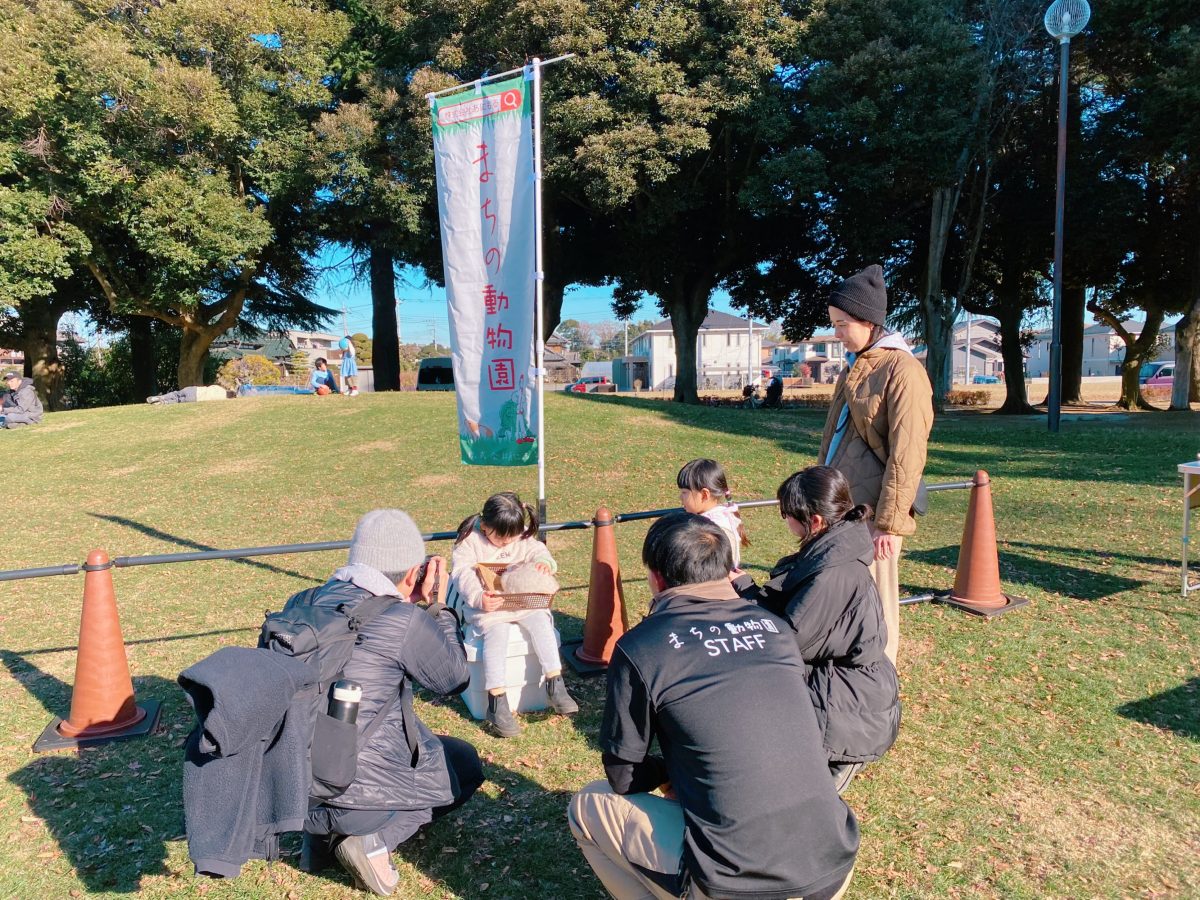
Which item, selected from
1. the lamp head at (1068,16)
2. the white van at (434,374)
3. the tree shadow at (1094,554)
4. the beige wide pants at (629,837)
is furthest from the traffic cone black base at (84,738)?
the white van at (434,374)

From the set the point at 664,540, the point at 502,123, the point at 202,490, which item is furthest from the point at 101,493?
the point at 664,540

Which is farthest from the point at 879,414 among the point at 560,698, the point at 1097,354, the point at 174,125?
the point at 1097,354

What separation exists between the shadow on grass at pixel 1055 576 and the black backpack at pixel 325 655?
18.2 feet

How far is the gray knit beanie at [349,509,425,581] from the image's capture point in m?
2.82

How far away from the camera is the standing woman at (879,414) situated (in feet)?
11.9

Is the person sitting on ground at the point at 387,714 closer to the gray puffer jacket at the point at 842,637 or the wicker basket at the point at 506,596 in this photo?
the wicker basket at the point at 506,596

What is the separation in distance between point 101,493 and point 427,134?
37.5 feet

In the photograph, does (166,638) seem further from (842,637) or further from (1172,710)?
(1172,710)

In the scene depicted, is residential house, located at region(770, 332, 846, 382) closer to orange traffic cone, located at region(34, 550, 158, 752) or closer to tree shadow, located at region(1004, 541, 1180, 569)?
tree shadow, located at region(1004, 541, 1180, 569)

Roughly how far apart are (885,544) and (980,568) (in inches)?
96.9

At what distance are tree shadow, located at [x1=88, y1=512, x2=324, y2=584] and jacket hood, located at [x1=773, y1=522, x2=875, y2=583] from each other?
5.16 meters

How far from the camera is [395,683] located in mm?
2697

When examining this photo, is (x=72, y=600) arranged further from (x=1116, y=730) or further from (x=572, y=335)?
(x=572, y=335)

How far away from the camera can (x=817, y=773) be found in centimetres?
210
